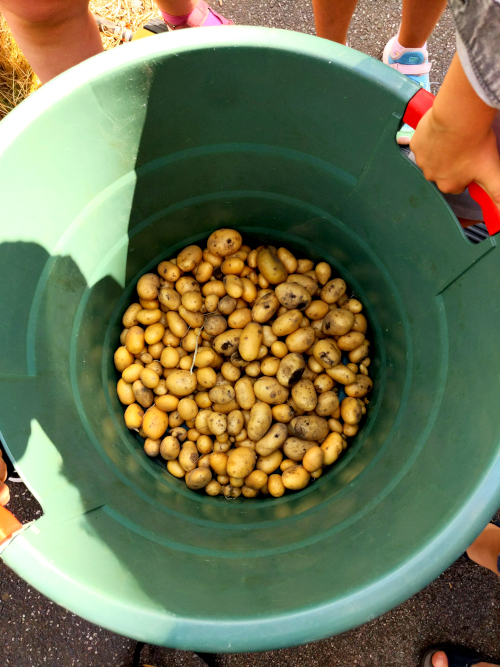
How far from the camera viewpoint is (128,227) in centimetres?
154

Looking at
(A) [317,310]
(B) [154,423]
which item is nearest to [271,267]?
(A) [317,310]

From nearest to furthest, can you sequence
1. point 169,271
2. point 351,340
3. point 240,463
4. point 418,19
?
point 240,463, point 351,340, point 169,271, point 418,19

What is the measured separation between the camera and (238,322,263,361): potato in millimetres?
1562

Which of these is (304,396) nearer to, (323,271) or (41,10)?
(323,271)

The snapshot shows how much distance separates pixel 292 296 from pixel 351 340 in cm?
25

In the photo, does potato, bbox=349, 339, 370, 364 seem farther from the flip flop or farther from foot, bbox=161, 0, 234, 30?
foot, bbox=161, 0, 234, 30

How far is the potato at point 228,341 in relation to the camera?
1.60 meters

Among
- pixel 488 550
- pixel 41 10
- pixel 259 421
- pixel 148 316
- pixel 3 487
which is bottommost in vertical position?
pixel 3 487

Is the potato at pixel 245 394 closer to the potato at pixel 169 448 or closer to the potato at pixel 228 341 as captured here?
the potato at pixel 228 341

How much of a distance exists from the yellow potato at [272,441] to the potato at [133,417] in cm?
42

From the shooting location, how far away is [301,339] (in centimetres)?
156

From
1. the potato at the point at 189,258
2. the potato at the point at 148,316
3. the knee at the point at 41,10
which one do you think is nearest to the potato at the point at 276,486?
the potato at the point at 148,316

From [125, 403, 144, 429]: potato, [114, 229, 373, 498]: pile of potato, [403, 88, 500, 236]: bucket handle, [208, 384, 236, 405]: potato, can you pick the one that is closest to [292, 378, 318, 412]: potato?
[114, 229, 373, 498]: pile of potato

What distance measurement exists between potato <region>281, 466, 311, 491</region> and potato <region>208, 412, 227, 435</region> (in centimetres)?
25
